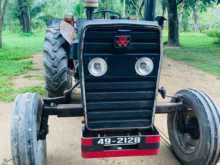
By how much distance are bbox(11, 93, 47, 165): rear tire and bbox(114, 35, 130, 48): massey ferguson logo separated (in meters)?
0.96

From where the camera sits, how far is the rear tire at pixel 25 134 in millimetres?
3168

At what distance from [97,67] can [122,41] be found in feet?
1.09

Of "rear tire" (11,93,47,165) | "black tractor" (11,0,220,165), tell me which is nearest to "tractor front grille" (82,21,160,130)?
"black tractor" (11,0,220,165)

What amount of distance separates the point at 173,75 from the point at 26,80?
3579 millimetres

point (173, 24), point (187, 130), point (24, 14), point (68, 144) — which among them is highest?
point (24, 14)

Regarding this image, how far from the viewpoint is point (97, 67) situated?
10.9 feet

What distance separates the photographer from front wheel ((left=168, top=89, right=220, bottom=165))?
143 inches

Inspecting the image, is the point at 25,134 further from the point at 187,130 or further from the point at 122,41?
the point at 187,130

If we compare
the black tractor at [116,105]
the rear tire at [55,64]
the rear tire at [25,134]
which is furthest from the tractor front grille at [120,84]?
the rear tire at [55,64]

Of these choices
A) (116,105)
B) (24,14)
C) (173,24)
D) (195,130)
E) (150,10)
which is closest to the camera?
(116,105)

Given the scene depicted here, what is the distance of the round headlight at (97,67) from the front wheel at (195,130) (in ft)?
3.73

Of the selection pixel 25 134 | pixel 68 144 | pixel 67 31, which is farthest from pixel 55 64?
pixel 25 134

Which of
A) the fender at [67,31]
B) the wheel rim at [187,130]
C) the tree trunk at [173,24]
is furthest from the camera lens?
the tree trunk at [173,24]

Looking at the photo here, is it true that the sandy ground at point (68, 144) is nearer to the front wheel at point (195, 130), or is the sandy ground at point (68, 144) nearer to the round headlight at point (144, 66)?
the front wheel at point (195, 130)
